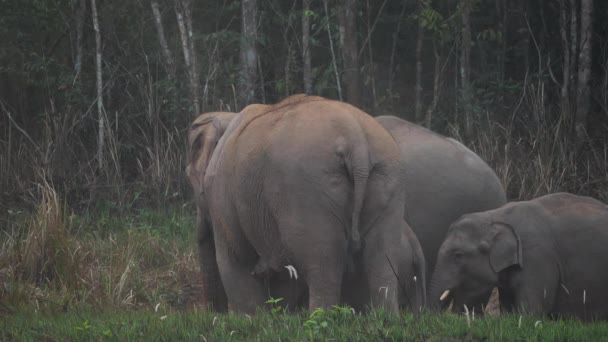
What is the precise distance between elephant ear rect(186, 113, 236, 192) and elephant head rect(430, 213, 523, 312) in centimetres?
218

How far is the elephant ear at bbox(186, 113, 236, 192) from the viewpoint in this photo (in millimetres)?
8234

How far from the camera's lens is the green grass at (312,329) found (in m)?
5.15

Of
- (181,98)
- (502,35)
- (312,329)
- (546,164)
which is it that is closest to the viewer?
(312,329)

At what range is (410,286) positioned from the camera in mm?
Answer: 7391

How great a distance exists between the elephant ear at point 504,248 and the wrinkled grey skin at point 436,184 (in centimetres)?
78

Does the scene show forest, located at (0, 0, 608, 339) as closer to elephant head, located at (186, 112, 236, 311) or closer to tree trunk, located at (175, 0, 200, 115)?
tree trunk, located at (175, 0, 200, 115)

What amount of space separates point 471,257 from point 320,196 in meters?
2.53

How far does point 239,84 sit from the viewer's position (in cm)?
1487

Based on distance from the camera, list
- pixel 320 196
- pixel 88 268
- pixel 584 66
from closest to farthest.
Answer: pixel 320 196 → pixel 88 268 → pixel 584 66

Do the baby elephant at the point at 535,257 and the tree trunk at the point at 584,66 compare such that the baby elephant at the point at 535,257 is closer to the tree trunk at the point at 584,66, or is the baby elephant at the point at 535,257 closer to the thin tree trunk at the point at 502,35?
the tree trunk at the point at 584,66

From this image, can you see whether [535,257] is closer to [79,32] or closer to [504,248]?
[504,248]

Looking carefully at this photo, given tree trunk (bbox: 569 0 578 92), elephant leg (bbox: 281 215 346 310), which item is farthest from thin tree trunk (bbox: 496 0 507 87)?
elephant leg (bbox: 281 215 346 310)

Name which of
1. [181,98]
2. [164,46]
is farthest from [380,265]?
[164,46]

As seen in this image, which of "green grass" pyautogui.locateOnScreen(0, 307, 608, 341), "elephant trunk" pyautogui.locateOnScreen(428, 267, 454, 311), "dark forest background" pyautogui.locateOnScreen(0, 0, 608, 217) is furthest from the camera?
"dark forest background" pyautogui.locateOnScreen(0, 0, 608, 217)
